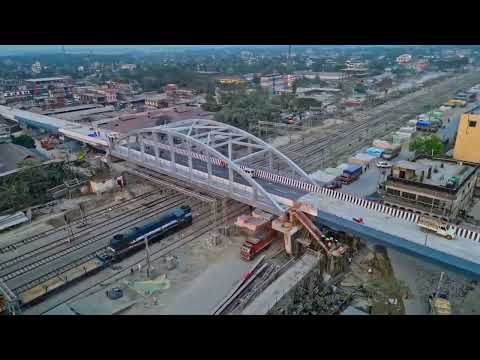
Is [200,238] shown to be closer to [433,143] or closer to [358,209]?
[358,209]

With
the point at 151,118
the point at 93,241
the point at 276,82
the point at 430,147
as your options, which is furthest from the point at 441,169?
the point at 276,82

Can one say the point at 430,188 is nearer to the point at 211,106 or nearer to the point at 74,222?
the point at 74,222

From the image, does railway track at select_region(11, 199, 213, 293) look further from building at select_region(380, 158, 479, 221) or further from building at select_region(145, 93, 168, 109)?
building at select_region(145, 93, 168, 109)

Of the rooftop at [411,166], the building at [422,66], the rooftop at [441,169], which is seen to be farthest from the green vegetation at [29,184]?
the building at [422,66]

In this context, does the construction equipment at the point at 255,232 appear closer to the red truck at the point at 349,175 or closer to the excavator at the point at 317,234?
the excavator at the point at 317,234

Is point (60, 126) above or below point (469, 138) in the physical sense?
below

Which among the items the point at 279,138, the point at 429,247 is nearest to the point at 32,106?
the point at 279,138
